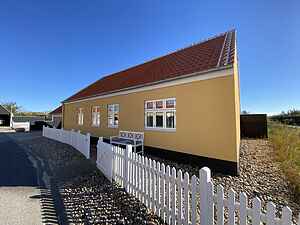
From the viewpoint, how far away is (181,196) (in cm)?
328

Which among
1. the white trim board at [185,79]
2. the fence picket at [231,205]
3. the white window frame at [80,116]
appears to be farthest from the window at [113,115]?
the fence picket at [231,205]

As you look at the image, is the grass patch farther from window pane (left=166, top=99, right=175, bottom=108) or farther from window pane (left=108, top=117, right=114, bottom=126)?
window pane (left=108, top=117, right=114, bottom=126)

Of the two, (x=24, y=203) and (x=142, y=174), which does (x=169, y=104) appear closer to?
(x=142, y=174)

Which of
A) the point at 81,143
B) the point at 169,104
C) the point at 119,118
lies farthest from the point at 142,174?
Answer: the point at 119,118

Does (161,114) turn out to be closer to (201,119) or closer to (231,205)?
(201,119)

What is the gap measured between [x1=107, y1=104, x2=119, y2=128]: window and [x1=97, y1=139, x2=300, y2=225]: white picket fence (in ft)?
24.8

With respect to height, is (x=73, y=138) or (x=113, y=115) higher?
(x=113, y=115)

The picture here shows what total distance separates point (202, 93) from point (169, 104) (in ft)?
6.63

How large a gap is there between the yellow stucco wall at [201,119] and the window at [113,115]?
2.07 meters

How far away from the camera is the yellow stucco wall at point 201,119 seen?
22.7 ft

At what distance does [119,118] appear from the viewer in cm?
1284

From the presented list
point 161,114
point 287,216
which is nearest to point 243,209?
A: point 287,216

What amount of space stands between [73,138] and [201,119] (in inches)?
334

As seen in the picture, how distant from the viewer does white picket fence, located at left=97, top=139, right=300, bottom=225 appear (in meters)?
2.34
